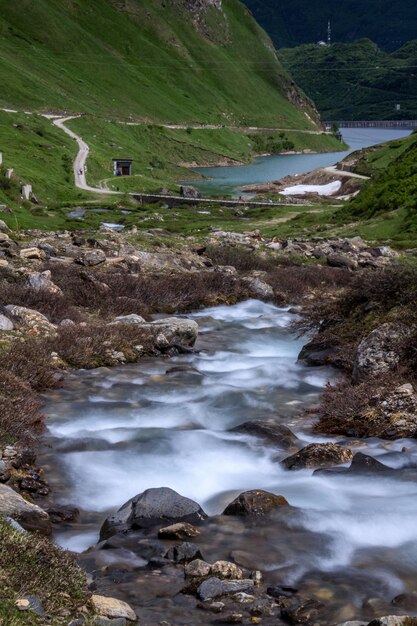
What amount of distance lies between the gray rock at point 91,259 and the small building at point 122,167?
76.7m

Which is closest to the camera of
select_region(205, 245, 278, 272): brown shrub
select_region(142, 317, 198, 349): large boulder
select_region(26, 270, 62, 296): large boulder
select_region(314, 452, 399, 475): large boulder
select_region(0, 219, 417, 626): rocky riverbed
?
select_region(0, 219, 417, 626): rocky riverbed

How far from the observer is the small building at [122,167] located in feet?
344

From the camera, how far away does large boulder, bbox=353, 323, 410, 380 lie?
15852mm

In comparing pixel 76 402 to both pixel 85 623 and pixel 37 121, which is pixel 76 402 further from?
pixel 37 121

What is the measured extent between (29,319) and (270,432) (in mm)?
8124

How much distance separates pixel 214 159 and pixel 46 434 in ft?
499

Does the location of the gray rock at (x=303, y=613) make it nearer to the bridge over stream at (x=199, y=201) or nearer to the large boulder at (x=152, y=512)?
the large boulder at (x=152, y=512)

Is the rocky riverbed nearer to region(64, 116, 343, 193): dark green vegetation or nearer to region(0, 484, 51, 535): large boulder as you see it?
region(0, 484, 51, 535): large boulder

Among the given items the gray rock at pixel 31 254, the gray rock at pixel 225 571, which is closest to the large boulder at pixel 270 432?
the gray rock at pixel 225 571

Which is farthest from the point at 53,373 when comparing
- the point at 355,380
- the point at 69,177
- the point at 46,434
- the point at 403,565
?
the point at 69,177

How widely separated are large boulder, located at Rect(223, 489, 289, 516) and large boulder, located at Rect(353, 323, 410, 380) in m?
5.08

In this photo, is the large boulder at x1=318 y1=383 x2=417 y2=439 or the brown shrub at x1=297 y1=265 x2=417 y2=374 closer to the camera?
the large boulder at x1=318 y1=383 x2=417 y2=439

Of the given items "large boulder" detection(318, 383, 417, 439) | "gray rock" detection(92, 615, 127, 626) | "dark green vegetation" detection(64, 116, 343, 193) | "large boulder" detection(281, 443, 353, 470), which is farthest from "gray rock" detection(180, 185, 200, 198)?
"gray rock" detection(92, 615, 127, 626)

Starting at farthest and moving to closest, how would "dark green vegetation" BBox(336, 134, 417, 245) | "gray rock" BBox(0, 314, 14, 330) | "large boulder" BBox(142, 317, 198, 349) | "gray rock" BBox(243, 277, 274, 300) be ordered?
"dark green vegetation" BBox(336, 134, 417, 245)
"gray rock" BBox(243, 277, 274, 300)
"large boulder" BBox(142, 317, 198, 349)
"gray rock" BBox(0, 314, 14, 330)
